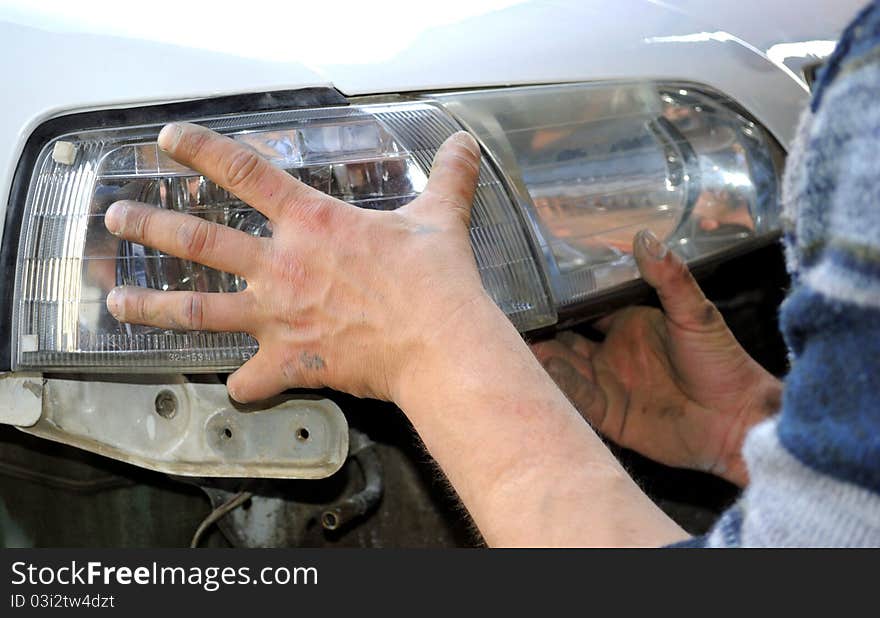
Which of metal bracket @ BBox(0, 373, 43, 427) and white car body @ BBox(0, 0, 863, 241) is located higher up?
white car body @ BBox(0, 0, 863, 241)

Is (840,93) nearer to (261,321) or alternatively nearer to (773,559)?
(773,559)

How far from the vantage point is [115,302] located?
4.01ft

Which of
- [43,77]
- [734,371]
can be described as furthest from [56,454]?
[734,371]

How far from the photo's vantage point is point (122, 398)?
4.59 feet

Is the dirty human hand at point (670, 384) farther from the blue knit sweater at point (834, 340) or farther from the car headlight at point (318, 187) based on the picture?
the blue knit sweater at point (834, 340)

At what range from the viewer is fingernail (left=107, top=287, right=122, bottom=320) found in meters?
1.22

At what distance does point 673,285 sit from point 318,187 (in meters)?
0.62

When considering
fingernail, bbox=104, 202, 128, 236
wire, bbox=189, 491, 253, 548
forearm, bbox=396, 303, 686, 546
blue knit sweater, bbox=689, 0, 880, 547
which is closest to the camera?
blue knit sweater, bbox=689, 0, 880, 547

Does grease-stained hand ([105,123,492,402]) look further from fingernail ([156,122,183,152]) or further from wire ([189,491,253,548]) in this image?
wire ([189,491,253,548])

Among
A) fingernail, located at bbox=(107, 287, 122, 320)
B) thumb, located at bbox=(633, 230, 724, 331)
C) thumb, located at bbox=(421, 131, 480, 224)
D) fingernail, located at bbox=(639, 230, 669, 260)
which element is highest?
thumb, located at bbox=(421, 131, 480, 224)

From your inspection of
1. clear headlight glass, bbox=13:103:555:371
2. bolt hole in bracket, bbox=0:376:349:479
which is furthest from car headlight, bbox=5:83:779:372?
bolt hole in bracket, bbox=0:376:349:479

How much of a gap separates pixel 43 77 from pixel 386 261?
0.49m

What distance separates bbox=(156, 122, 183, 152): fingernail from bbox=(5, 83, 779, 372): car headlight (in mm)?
57

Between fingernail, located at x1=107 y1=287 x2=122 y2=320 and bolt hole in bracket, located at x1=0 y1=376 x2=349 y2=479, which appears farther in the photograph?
bolt hole in bracket, located at x1=0 y1=376 x2=349 y2=479
